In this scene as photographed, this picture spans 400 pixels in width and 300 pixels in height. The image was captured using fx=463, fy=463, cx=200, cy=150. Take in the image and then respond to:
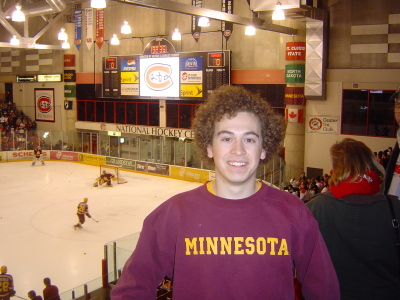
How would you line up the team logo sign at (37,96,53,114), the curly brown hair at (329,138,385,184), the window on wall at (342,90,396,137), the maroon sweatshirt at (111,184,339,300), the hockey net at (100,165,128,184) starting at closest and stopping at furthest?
the maroon sweatshirt at (111,184,339,300)
the curly brown hair at (329,138,385,184)
the window on wall at (342,90,396,137)
the hockey net at (100,165,128,184)
the team logo sign at (37,96,53,114)

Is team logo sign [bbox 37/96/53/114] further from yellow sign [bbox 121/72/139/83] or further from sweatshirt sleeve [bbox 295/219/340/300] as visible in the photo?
sweatshirt sleeve [bbox 295/219/340/300]

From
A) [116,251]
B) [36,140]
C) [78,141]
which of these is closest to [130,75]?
[78,141]

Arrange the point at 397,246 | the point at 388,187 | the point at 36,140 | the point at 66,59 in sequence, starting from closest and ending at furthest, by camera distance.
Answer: the point at 397,246
the point at 388,187
the point at 36,140
the point at 66,59

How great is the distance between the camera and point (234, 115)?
6.82ft

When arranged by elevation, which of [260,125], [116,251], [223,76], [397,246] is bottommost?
[116,251]

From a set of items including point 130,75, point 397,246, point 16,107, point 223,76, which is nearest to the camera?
point 397,246

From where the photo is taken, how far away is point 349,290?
2.38 metres

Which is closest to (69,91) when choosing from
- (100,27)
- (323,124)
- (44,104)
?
(44,104)

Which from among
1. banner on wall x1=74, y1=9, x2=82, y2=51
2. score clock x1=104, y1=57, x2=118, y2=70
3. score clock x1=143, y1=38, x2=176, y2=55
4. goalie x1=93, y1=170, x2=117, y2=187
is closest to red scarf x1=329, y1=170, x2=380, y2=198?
goalie x1=93, y1=170, x2=117, y2=187

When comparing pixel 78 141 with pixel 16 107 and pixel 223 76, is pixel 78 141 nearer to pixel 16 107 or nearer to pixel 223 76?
pixel 16 107

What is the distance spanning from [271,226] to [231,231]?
17cm

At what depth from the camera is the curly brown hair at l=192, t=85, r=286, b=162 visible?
6.89 ft

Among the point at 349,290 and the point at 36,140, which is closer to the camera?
the point at 349,290

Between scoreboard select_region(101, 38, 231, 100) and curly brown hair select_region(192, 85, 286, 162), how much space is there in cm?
1748
